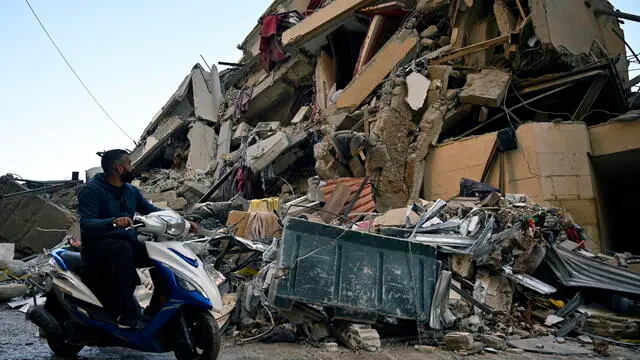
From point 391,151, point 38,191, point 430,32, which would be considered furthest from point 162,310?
point 430,32

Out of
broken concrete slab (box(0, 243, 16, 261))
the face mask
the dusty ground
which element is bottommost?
the dusty ground

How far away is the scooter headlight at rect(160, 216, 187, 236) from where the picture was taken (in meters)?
2.90

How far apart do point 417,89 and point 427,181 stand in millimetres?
1693

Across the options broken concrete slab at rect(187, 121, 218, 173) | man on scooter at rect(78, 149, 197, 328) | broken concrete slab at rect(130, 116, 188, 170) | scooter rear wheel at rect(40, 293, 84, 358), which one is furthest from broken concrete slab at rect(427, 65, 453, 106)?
broken concrete slab at rect(130, 116, 188, 170)

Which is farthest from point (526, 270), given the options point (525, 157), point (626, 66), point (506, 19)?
point (626, 66)

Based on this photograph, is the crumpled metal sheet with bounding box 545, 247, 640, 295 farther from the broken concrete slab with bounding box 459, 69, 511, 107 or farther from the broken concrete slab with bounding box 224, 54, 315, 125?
the broken concrete slab with bounding box 224, 54, 315, 125

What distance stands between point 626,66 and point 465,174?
5.33m

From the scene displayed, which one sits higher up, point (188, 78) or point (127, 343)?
point (188, 78)

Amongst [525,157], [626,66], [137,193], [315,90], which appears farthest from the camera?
[315,90]

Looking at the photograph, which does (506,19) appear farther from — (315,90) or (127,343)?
(127,343)

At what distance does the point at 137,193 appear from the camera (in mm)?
3367

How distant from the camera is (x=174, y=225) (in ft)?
9.58

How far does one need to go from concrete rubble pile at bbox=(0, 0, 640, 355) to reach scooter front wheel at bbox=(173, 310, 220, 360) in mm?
835

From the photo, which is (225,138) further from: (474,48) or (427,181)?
(474,48)
